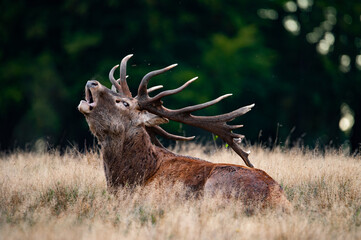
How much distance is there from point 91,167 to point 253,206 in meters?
3.50

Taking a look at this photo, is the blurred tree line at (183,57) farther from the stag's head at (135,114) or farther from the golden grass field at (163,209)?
the stag's head at (135,114)

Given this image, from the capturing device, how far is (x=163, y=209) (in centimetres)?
583

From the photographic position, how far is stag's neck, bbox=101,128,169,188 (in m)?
6.80

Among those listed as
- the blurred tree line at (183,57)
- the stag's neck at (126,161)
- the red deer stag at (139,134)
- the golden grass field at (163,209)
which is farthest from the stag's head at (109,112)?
the blurred tree line at (183,57)

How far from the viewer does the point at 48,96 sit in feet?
58.0

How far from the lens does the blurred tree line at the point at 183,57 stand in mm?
17703

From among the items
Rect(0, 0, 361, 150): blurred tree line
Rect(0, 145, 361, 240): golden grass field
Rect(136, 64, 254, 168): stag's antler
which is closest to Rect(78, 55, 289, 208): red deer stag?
Rect(136, 64, 254, 168): stag's antler

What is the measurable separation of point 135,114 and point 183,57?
1201 centimetres

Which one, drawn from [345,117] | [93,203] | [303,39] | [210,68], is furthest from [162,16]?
Answer: [93,203]

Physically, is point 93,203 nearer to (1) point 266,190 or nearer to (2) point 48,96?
(1) point 266,190

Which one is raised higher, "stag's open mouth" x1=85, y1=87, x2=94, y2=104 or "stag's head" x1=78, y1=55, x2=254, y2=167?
"stag's open mouth" x1=85, y1=87, x2=94, y2=104

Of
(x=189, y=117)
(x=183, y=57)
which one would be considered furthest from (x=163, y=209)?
(x=183, y=57)

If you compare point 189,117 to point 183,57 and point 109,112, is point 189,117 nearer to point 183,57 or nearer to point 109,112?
point 109,112

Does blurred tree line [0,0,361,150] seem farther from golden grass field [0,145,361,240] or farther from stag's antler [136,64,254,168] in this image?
stag's antler [136,64,254,168]
